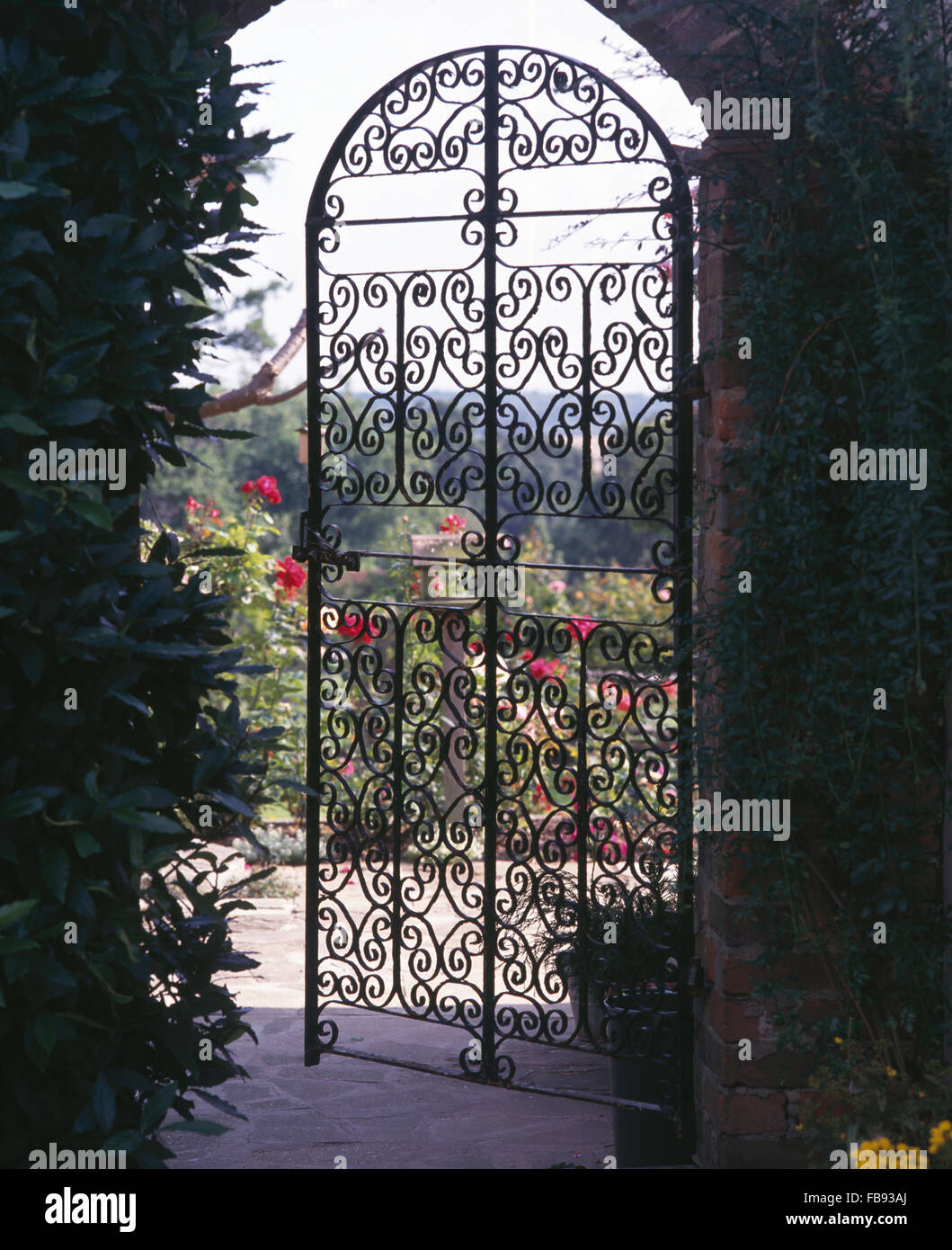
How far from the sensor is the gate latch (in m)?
4.08

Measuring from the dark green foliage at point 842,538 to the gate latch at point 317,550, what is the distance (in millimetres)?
1396

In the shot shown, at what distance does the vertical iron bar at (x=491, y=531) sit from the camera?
12.4 feet

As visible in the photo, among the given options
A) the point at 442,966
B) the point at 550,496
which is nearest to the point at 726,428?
the point at 550,496

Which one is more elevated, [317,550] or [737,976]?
[317,550]

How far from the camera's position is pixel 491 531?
385 centimetres

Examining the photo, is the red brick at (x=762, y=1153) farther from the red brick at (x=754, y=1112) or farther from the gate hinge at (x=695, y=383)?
the gate hinge at (x=695, y=383)

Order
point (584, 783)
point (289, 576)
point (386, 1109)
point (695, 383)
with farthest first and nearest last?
1. point (289, 576)
2. point (386, 1109)
3. point (584, 783)
4. point (695, 383)

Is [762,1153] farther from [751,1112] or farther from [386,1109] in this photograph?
[386,1109]

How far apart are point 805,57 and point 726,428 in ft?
2.87

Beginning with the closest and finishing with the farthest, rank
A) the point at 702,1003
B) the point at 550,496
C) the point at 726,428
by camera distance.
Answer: the point at 726,428
the point at 702,1003
the point at 550,496

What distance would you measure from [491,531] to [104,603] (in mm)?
1529

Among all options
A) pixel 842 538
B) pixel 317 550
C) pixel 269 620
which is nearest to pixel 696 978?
pixel 842 538
